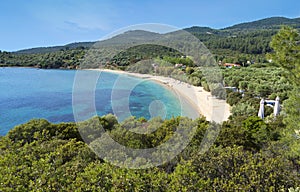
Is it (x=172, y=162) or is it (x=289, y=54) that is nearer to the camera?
(x=172, y=162)

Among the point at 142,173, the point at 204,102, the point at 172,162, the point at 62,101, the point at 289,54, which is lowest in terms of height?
the point at 62,101

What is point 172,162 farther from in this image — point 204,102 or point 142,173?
point 204,102

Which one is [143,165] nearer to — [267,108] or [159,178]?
[159,178]

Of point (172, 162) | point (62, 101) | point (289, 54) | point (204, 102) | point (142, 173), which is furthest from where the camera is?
point (62, 101)

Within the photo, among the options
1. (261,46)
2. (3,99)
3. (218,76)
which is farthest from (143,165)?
(261,46)

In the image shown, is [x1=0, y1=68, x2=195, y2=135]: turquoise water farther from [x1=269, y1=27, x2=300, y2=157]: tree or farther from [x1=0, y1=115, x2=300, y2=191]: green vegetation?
[x1=269, y1=27, x2=300, y2=157]: tree

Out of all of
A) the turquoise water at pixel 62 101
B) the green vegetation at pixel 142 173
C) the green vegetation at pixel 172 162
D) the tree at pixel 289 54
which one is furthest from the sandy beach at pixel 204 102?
the green vegetation at pixel 142 173

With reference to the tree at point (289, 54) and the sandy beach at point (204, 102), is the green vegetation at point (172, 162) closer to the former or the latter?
the tree at point (289, 54)

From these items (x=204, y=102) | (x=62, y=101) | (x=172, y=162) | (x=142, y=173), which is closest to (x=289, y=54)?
(x=172, y=162)

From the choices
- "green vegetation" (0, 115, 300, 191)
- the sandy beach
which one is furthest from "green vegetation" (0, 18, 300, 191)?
the sandy beach
